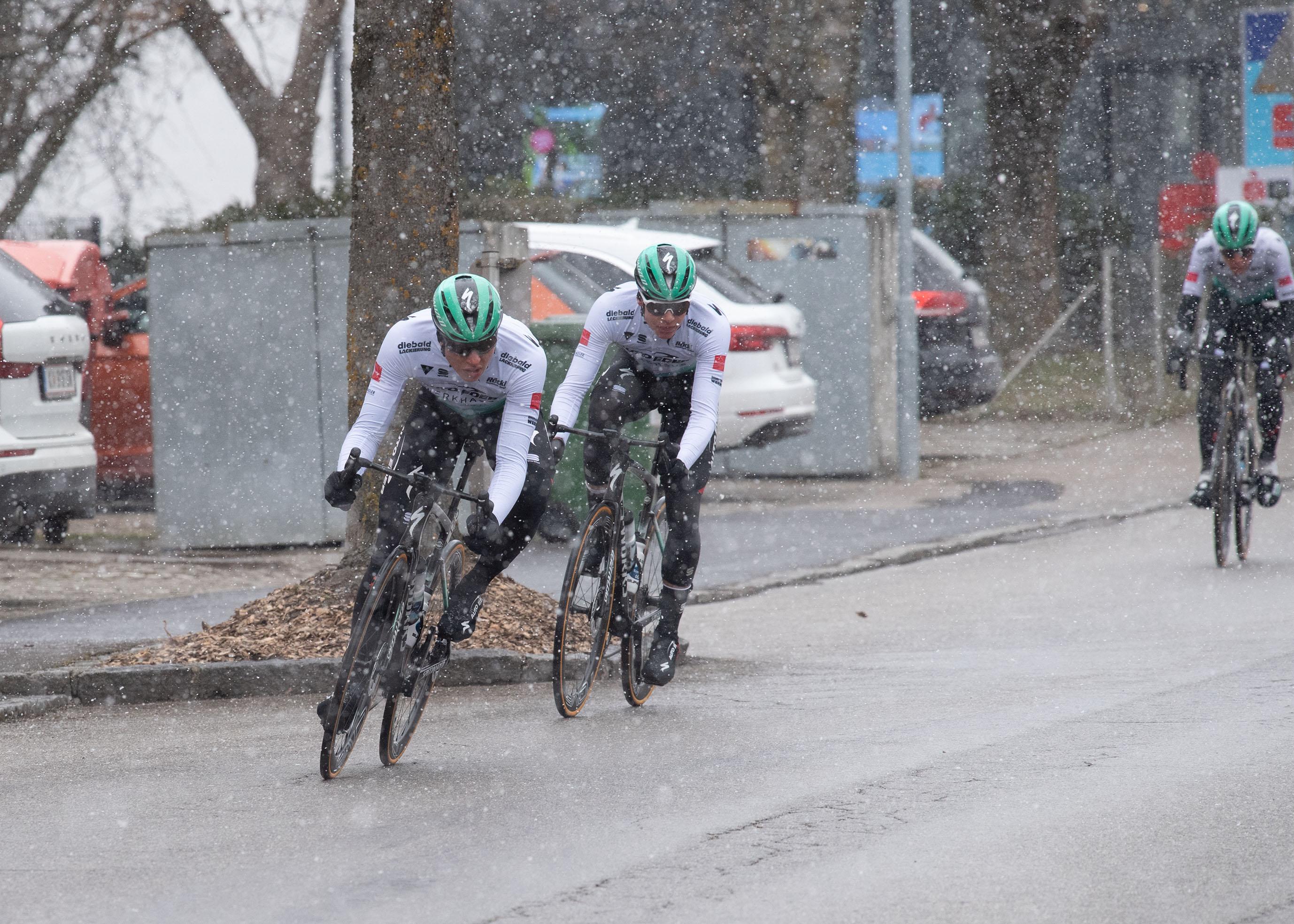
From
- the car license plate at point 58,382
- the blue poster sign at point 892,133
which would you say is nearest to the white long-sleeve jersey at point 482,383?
the car license plate at point 58,382

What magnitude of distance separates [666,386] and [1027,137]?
1883 cm

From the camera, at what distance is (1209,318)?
37.6 ft

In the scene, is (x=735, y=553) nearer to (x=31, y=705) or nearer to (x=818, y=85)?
(x=31, y=705)

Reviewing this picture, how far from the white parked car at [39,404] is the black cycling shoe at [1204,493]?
6.36m

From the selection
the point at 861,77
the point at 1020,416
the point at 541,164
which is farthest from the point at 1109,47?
the point at 1020,416

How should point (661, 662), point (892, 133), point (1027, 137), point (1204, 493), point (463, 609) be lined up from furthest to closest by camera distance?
1. point (892, 133)
2. point (1027, 137)
3. point (1204, 493)
4. point (661, 662)
5. point (463, 609)

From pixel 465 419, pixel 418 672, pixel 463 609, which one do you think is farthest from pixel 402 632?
pixel 465 419

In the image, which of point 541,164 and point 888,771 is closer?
point 888,771

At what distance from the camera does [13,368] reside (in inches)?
442

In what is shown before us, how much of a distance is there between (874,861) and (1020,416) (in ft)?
54.6

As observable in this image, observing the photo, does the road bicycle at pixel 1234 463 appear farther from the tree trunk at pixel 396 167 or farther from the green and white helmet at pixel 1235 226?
the tree trunk at pixel 396 167

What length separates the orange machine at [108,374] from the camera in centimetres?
1467

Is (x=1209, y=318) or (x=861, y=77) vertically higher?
(x=861, y=77)

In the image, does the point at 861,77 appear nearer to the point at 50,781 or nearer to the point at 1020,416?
the point at 1020,416
